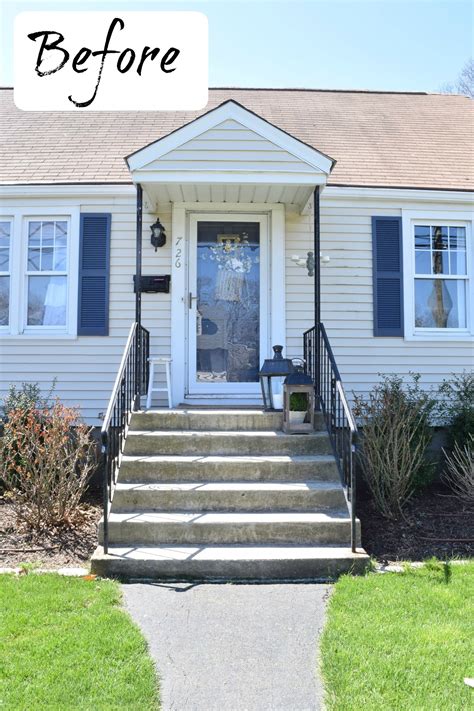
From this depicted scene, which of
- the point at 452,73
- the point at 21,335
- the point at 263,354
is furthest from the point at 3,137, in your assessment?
the point at 452,73

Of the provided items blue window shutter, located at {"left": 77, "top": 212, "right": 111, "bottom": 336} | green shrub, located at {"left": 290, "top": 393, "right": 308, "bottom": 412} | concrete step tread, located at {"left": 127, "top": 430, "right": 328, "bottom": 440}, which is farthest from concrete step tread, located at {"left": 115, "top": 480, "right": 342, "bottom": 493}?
blue window shutter, located at {"left": 77, "top": 212, "right": 111, "bottom": 336}

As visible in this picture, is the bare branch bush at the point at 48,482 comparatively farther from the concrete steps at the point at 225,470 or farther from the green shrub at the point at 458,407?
the green shrub at the point at 458,407

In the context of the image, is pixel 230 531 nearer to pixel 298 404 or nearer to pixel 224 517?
pixel 224 517

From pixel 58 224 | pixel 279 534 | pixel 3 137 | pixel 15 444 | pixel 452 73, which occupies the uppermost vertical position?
pixel 452 73

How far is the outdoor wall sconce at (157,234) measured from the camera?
646cm

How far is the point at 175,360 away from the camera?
6.51 meters

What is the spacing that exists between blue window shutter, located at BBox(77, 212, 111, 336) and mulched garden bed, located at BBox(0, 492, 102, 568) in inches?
92.7

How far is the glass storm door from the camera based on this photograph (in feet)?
21.6

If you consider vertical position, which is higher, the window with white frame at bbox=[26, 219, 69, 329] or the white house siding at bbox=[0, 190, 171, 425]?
the window with white frame at bbox=[26, 219, 69, 329]

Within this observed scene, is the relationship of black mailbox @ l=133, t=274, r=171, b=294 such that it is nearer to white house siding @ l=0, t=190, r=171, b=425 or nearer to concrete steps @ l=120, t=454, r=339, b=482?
white house siding @ l=0, t=190, r=171, b=425

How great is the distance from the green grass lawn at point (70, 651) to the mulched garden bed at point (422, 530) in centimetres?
211

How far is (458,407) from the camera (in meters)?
6.20

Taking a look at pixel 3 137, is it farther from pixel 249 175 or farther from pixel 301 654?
pixel 301 654

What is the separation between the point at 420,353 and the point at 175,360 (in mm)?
3009
